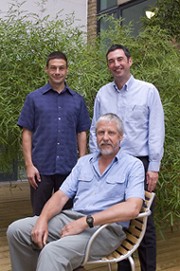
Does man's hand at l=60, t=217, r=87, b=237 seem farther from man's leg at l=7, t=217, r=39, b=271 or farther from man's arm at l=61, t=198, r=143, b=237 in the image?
man's leg at l=7, t=217, r=39, b=271

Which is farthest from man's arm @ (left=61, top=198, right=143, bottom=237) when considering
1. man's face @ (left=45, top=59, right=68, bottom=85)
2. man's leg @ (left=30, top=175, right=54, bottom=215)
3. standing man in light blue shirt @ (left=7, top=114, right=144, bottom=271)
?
man's face @ (left=45, top=59, right=68, bottom=85)

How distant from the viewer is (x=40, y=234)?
1.96m

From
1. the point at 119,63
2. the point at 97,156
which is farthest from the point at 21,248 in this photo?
the point at 119,63

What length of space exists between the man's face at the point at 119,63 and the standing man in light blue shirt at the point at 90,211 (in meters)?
0.41

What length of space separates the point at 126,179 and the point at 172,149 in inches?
50.8

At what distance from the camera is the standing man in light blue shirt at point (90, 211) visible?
191cm

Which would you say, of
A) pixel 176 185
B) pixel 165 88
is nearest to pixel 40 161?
pixel 176 185

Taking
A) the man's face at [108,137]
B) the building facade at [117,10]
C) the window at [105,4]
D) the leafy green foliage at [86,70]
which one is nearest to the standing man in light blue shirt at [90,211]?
the man's face at [108,137]

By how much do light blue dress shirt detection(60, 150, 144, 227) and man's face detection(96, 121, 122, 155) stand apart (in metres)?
0.08

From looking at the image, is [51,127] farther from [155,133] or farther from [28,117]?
[155,133]

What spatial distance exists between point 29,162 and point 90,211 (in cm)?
70

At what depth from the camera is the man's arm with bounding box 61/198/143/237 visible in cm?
191

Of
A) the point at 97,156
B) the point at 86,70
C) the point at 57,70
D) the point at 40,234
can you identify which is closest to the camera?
the point at 40,234

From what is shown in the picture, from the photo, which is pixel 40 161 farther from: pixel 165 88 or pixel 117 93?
pixel 165 88
